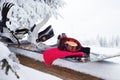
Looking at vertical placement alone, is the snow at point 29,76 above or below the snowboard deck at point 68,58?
below

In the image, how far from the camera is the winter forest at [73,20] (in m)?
7.45

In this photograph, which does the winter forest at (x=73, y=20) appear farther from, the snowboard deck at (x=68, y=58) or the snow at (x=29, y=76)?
the snowboard deck at (x=68, y=58)

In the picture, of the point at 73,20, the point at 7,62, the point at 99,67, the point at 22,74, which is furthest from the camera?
the point at 73,20

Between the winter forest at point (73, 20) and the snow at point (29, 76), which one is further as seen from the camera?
the winter forest at point (73, 20)

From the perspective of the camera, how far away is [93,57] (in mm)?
2783

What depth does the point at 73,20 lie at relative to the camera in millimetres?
15422

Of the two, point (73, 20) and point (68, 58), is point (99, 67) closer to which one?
point (68, 58)

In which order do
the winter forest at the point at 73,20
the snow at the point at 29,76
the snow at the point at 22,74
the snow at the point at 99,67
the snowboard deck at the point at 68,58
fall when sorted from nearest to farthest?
the snow at the point at 99,67 → the snowboard deck at the point at 68,58 → the snow at the point at 22,74 → the snow at the point at 29,76 → the winter forest at the point at 73,20

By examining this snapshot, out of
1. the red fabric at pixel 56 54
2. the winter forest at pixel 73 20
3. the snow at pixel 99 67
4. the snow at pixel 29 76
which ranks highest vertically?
the winter forest at pixel 73 20

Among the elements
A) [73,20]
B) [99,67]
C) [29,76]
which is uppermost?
[73,20]

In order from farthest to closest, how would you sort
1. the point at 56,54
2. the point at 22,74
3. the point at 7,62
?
the point at 22,74
the point at 56,54
the point at 7,62

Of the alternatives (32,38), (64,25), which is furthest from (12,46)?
(64,25)

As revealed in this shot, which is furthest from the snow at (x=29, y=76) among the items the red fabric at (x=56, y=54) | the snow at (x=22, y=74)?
the red fabric at (x=56, y=54)

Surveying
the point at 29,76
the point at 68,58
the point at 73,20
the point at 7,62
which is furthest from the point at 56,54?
the point at 73,20
